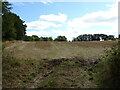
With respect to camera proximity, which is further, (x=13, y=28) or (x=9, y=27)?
(x=13, y=28)

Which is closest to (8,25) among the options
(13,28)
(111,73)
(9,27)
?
(9,27)

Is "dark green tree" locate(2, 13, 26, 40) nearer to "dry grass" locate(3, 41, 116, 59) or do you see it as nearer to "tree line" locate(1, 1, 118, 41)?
"tree line" locate(1, 1, 118, 41)

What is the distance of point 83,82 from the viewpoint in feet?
21.5

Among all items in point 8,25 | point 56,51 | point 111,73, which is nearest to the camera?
point 111,73

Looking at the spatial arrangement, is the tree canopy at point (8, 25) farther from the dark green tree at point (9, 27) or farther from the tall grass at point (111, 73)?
the tall grass at point (111, 73)

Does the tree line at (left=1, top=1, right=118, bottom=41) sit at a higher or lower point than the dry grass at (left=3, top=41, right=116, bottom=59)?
higher

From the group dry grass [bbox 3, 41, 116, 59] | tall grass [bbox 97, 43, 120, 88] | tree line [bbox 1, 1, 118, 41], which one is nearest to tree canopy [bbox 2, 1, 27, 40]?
tree line [bbox 1, 1, 118, 41]

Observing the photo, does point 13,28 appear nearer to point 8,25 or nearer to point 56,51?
point 8,25

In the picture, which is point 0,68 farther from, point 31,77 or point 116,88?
point 116,88

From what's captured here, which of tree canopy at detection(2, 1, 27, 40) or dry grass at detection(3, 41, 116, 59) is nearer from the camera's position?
dry grass at detection(3, 41, 116, 59)

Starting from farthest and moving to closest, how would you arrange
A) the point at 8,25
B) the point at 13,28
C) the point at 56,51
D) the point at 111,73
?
the point at 13,28
the point at 8,25
the point at 56,51
the point at 111,73

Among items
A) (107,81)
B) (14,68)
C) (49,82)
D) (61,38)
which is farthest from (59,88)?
(61,38)

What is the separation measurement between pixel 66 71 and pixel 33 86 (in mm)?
1817

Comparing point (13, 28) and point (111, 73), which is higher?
point (13, 28)
